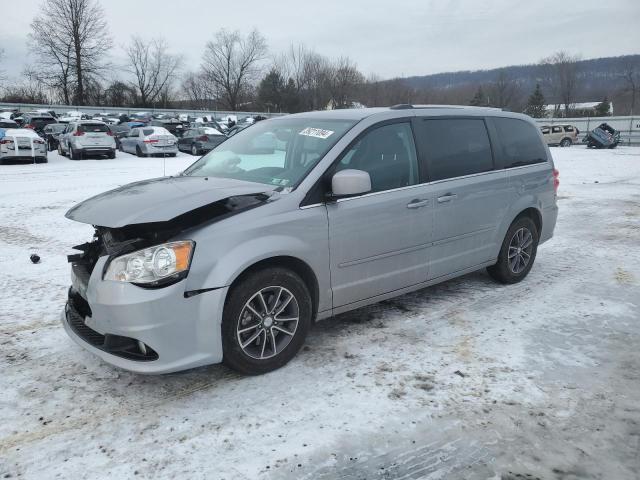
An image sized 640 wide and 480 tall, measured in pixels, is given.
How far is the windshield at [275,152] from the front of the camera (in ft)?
12.9

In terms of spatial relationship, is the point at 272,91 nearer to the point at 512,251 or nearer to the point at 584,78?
the point at 584,78

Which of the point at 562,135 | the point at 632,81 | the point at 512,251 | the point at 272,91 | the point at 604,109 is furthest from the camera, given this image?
the point at 632,81

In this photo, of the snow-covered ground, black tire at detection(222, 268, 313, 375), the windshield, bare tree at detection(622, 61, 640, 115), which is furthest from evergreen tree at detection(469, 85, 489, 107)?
black tire at detection(222, 268, 313, 375)

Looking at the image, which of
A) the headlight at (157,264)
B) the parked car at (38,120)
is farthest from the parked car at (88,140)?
the headlight at (157,264)

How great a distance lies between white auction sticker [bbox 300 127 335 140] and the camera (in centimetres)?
408

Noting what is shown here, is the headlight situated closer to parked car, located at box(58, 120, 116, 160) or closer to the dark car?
parked car, located at box(58, 120, 116, 160)

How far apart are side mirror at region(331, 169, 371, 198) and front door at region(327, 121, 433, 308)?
7.0 inches

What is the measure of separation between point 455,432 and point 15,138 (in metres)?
21.1

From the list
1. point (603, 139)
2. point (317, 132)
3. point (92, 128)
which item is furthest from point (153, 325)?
point (603, 139)

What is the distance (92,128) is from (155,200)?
2149 centimetres

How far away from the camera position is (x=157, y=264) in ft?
10.1

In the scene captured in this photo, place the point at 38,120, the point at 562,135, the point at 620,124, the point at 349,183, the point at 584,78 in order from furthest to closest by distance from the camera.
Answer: the point at 584,78
the point at 620,124
the point at 562,135
the point at 38,120
the point at 349,183

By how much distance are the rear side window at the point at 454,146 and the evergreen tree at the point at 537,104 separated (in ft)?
280

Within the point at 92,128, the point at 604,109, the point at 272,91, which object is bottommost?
the point at 92,128
